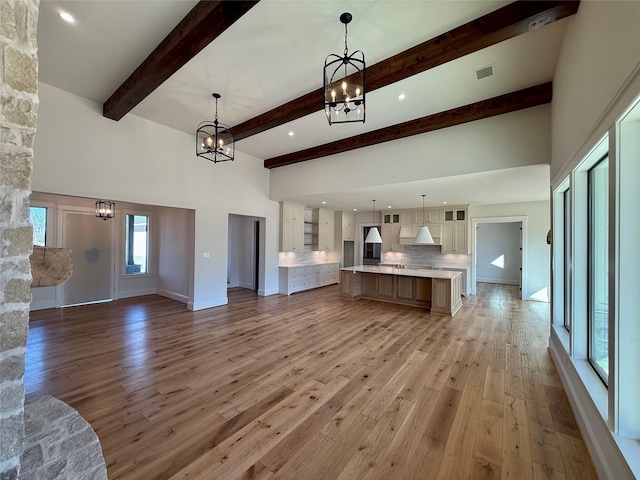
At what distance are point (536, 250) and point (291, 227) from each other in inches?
261

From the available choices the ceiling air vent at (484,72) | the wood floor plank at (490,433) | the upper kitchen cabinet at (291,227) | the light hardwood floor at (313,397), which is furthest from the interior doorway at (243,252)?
the wood floor plank at (490,433)

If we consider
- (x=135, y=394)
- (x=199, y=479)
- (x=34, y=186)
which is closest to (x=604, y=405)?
(x=199, y=479)

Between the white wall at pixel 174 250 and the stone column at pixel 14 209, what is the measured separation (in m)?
4.84

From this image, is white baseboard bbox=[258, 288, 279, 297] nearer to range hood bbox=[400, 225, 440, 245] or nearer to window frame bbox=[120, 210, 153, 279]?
window frame bbox=[120, 210, 153, 279]

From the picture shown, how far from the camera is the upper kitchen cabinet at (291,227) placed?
7.60 meters

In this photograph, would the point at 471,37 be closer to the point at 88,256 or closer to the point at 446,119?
the point at 446,119

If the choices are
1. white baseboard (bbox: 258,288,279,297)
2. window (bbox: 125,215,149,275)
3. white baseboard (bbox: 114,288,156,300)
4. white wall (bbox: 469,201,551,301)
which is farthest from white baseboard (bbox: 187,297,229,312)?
white wall (bbox: 469,201,551,301)

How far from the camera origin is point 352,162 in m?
5.75

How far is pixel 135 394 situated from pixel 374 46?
4408 millimetres

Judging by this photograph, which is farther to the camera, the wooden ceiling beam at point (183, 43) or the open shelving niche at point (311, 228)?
the open shelving niche at point (311, 228)

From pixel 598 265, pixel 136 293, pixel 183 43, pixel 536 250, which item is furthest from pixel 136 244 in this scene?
pixel 536 250

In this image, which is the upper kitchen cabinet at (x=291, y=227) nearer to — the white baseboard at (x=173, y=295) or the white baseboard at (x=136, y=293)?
the white baseboard at (x=173, y=295)

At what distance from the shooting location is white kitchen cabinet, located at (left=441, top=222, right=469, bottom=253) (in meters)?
7.89

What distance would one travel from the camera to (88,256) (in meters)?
6.45
